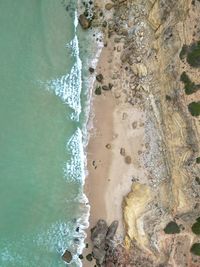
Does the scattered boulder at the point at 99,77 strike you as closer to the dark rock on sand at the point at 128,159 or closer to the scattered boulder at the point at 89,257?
the dark rock on sand at the point at 128,159

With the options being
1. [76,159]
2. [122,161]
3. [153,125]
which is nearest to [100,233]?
[122,161]

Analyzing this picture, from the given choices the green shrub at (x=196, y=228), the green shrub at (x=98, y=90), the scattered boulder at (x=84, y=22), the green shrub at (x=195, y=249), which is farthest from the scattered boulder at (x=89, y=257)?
the scattered boulder at (x=84, y=22)

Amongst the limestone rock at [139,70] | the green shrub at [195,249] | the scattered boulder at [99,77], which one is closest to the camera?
the green shrub at [195,249]

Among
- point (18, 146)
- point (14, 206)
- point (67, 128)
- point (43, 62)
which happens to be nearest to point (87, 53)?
point (43, 62)

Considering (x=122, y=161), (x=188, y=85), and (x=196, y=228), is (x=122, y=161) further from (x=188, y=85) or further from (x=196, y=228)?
(x=188, y=85)

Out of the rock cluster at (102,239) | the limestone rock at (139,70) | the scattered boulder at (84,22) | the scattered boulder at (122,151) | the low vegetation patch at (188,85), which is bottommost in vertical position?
the rock cluster at (102,239)

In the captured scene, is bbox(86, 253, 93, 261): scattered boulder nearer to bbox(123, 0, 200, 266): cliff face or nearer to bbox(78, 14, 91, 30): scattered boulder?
bbox(123, 0, 200, 266): cliff face

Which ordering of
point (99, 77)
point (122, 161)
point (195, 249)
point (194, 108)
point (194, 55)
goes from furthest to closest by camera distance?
point (99, 77), point (122, 161), point (195, 249), point (194, 108), point (194, 55)
